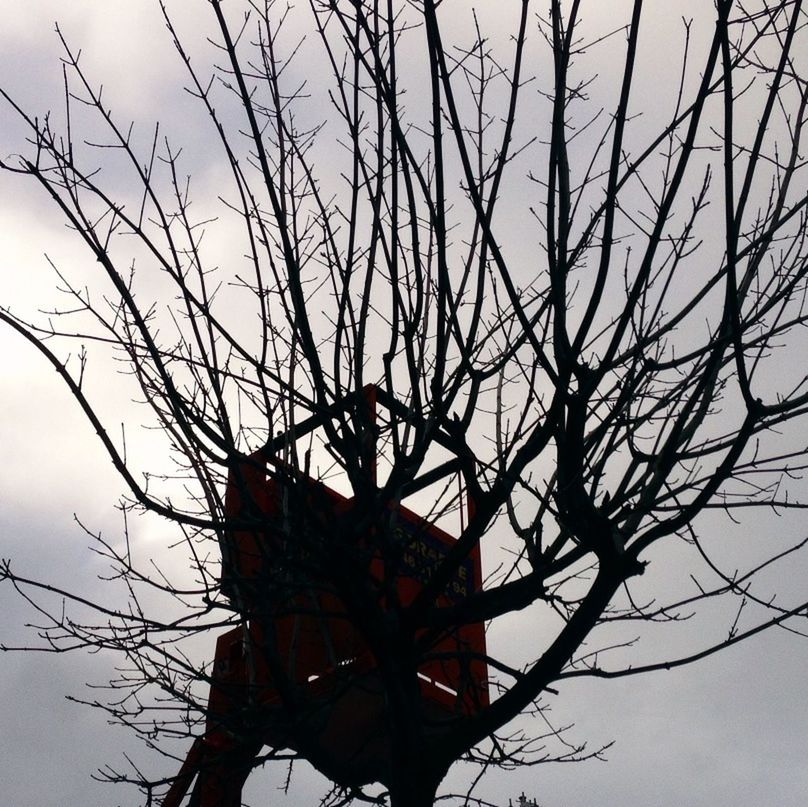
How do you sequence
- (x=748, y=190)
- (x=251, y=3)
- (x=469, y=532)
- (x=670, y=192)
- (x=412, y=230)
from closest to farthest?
(x=670, y=192) → (x=748, y=190) → (x=469, y=532) → (x=412, y=230) → (x=251, y=3)

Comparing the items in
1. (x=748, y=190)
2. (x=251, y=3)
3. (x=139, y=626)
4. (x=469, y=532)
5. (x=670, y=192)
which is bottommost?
(x=139, y=626)

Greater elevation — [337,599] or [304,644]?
[337,599]

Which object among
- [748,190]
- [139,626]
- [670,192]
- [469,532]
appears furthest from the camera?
[139,626]

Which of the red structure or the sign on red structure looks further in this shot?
the sign on red structure

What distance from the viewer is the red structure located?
326cm

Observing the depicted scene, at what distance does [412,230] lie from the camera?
3.41 metres

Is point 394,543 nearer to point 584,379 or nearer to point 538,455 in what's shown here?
point 538,455

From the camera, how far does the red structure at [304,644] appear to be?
326 cm

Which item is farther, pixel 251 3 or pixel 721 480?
pixel 251 3

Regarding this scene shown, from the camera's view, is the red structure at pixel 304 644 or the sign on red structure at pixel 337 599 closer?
the red structure at pixel 304 644

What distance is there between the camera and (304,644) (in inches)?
173

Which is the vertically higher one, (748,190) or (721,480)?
(748,190)

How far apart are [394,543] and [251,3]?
2.21m

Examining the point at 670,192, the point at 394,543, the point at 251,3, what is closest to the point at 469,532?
the point at 394,543
